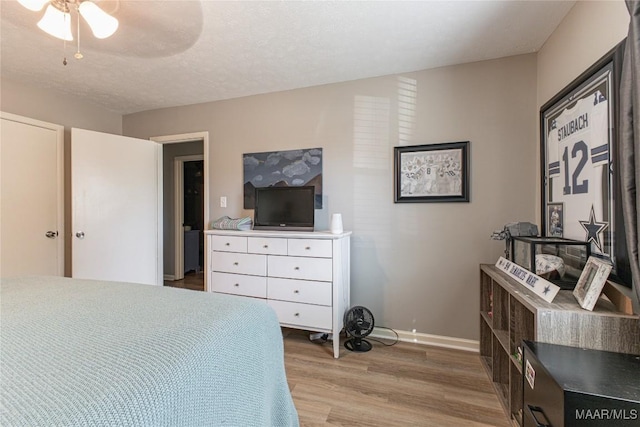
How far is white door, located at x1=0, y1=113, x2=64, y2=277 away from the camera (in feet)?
7.70

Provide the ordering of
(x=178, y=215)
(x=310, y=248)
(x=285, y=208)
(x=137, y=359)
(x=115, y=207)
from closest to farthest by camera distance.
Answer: (x=137, y=359), (x=310, y=248), (x=285, y=208), (x=115, y=207), (x=178, y=215)

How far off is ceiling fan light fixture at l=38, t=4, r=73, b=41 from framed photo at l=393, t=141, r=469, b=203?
226cm

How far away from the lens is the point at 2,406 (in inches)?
19.6

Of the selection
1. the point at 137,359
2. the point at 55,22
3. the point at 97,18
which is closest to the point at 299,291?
the point at 137,359

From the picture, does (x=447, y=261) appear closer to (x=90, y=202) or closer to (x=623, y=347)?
(x=623, y=347)

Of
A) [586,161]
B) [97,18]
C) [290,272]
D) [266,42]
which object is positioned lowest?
[290,272]

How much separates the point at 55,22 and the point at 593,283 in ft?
9.36

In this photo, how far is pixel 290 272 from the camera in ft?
7.22

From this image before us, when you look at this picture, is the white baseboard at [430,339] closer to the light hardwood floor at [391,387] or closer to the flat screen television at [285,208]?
the light hardwood floor at [391,387]

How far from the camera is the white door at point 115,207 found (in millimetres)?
2623

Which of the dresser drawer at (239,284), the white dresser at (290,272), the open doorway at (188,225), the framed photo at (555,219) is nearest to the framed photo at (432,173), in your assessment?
the framed photo at (555,219)

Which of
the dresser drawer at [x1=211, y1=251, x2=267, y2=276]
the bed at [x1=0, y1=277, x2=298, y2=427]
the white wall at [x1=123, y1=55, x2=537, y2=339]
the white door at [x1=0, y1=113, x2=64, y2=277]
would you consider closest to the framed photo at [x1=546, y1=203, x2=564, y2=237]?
the white wall at [x1=123, y1=55, x2=537, y2=339]

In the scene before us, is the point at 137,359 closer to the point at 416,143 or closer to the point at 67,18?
the point at 67,18

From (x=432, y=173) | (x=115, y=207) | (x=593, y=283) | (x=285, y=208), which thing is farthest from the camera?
(x=115, y=207)
